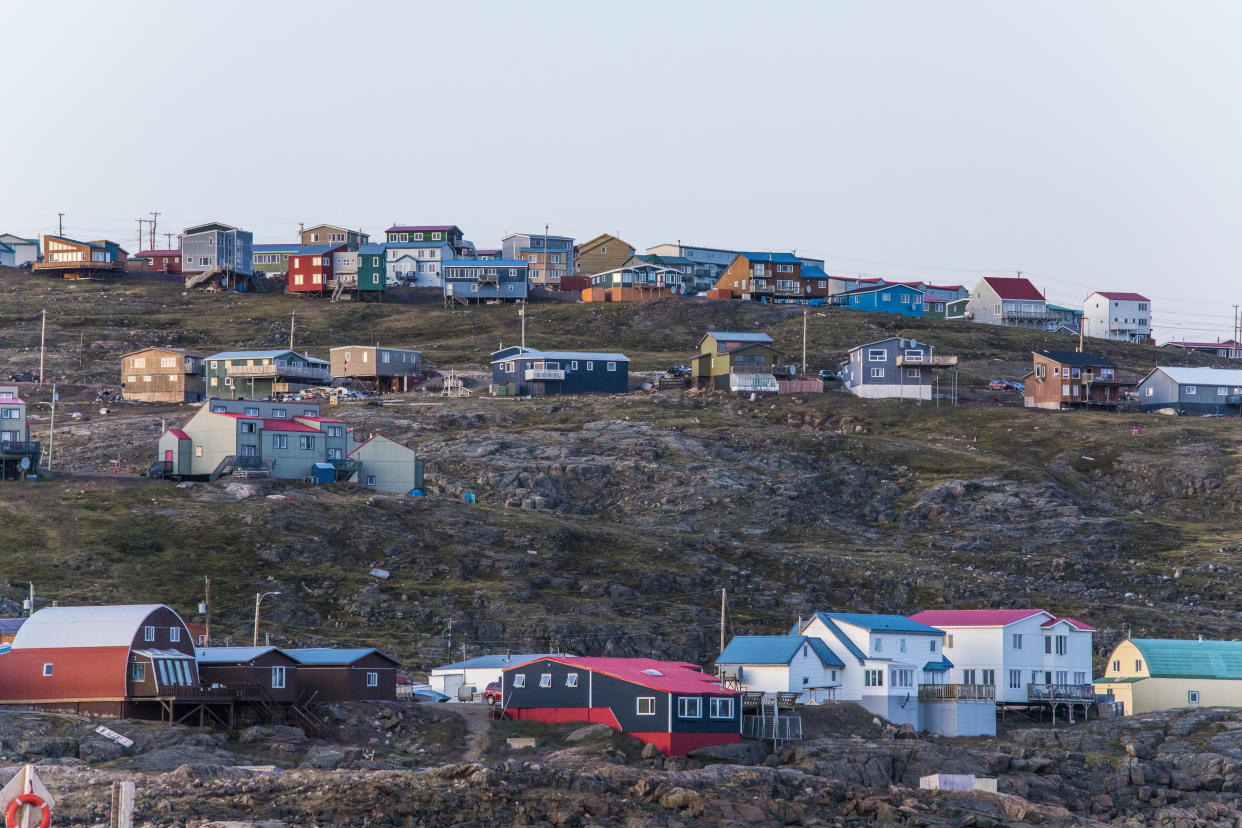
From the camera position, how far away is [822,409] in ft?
445

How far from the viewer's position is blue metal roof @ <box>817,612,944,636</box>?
7738 cm

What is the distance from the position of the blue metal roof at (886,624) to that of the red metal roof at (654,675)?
8390 millimetres

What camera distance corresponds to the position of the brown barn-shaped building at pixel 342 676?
2712 inches

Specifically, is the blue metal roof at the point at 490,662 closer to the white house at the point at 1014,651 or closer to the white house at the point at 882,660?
the white house at the point at 882,660

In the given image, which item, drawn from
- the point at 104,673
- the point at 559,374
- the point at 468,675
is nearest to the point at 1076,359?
the point at 559,374

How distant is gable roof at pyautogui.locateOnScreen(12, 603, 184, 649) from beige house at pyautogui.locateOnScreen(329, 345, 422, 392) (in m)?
85.6

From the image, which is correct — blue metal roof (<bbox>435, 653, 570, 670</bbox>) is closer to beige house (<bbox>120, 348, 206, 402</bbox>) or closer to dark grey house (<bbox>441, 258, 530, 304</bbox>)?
beige house (<bbox>120, 348, 206, 402</bbox>)

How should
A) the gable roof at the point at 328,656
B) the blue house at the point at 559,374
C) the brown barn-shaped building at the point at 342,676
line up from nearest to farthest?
the brown barn-shaped building at the point at 342,676 → the gable roof at the point at 328,656 → the blue house at the point at 559,374

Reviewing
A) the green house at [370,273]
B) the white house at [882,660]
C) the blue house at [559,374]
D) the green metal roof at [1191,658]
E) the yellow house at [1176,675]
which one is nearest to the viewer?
the white house at [882,660]

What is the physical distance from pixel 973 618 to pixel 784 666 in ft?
47.6

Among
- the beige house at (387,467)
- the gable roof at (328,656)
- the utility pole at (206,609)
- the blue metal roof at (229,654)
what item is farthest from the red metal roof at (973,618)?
the beige house at (387,467)

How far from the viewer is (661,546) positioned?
101625mm

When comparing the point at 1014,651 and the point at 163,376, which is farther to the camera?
the point at 163,376

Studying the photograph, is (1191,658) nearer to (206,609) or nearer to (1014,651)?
(1014,651)
